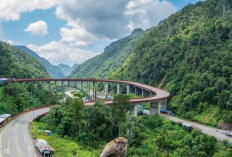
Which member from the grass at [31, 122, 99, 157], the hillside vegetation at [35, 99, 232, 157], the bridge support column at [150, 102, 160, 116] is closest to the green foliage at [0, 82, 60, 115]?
the hillside vegetation at [35, 99, 232, 157]

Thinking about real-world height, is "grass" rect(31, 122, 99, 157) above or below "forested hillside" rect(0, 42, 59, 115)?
below

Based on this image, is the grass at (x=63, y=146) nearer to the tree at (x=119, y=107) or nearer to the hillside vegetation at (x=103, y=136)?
the hillside vegetation at (x=103, y=136)

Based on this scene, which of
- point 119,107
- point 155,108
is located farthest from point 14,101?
point 155,108

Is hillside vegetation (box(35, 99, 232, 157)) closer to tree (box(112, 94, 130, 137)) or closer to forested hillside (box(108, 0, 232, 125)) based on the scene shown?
tree (box(112, 94, 130, 137))

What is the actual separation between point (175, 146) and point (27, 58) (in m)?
118

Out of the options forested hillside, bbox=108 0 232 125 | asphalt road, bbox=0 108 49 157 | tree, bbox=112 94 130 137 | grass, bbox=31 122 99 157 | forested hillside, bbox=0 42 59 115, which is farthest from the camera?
forested hillside, bbox=108 0 232 125

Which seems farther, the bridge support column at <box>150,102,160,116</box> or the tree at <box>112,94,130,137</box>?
the bridge support column at <box>150,102,160,116</box>

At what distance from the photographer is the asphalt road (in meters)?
22.7

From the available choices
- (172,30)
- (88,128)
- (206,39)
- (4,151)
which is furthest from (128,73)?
(4,151)

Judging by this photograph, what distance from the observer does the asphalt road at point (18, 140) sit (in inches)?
893

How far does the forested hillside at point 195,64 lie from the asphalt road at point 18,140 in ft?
114

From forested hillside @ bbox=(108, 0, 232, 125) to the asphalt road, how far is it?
Answer: 34.8 metres

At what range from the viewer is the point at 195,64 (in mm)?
59125

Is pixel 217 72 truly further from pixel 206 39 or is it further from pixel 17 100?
pixel 17 100
